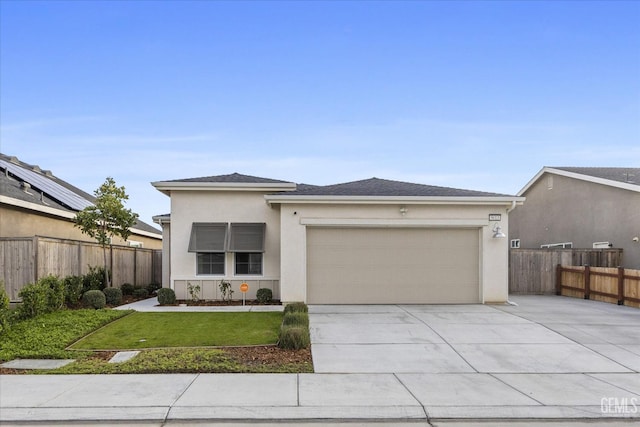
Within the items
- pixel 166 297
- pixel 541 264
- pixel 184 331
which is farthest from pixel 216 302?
pixel 541 264

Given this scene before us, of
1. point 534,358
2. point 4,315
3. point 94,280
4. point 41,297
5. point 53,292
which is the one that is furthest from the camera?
point 94,280

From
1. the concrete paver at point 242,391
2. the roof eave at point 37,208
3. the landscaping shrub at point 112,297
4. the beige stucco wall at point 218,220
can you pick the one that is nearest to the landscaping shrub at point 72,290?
the landscaping shrub at point 112,297

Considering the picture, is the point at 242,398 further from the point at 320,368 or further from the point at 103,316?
the point at 103,316

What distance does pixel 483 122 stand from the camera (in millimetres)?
20094

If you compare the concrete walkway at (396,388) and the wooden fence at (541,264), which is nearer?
the concrete walkway at (396,388)

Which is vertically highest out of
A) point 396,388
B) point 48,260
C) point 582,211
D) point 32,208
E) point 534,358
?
point 582,211

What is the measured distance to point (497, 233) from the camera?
13.8 metres

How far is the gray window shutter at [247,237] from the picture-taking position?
14.4m

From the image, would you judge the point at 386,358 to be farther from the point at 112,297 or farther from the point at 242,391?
the point at 112,297

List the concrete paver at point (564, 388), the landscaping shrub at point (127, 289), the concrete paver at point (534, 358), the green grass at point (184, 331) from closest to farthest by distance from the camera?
the concrete paver at point (564, 388), the concrete paver at point (534, 358), the green grass at point (184, 331), the landscaping shrub at point (127, 289)

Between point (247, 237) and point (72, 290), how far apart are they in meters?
5.53

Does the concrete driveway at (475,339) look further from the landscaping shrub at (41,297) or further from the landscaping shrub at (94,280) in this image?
the landscaping shrub at (94,280)

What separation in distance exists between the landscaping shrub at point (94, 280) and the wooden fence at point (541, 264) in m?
15.5

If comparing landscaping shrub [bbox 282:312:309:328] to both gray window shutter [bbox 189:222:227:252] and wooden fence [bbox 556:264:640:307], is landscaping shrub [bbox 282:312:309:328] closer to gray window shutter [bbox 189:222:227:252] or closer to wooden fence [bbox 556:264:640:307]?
gray window shutter [bbox 189:222:227:252]
